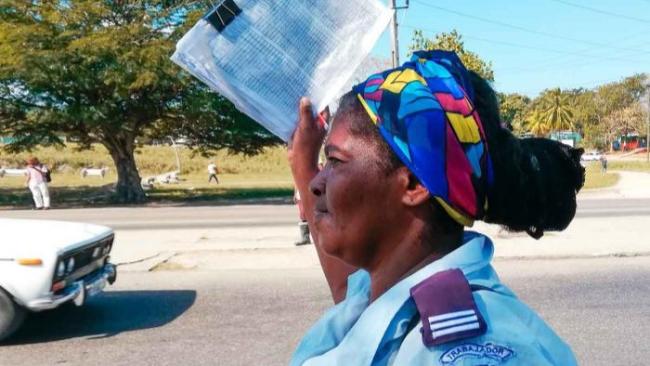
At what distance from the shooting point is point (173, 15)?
73.3 feet

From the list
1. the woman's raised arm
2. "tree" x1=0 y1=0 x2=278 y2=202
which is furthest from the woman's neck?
"tree" x1=0 y1=0 x2=278 y2=202

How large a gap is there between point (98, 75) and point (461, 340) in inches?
868

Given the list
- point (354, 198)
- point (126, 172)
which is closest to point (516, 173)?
point (354, 198)

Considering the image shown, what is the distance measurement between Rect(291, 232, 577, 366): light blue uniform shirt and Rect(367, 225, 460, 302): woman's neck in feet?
0.12

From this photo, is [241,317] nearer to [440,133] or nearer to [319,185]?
[319,185]

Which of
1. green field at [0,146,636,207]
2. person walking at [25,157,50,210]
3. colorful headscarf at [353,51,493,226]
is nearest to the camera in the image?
colorful headscarf at [353,51,493,226]

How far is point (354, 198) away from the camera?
126cm

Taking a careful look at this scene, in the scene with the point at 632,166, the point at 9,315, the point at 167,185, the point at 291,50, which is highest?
the point at 291,50

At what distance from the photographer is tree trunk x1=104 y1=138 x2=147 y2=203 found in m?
25.4

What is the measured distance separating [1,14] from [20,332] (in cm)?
1874

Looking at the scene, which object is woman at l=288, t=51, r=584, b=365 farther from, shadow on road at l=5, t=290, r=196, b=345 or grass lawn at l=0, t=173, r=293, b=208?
grass lawn at l=0, t=173, r=293, b=208

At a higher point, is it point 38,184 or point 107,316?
point 38,184

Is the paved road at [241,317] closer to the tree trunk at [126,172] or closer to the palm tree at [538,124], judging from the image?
the palm tree at [538,124]

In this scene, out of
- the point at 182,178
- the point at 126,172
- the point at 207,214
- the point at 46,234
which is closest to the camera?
the point at 46,234
